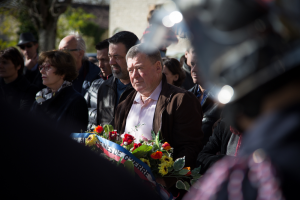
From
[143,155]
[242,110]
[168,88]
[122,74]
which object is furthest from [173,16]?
[122,74]

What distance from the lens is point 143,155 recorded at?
2.27 metres

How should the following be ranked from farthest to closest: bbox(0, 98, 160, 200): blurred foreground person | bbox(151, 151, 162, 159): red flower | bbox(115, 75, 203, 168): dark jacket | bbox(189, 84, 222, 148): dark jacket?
bbox(189, 84, 222, 148): dark jacket
bbox(115, 75, 203, 168): dark jacket
bbox(151, 151, 162, 159): red flower
bbox(0, 98, 160, 200): blurred foreground person

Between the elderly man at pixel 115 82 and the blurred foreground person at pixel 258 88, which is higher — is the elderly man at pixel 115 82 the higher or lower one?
the lower one

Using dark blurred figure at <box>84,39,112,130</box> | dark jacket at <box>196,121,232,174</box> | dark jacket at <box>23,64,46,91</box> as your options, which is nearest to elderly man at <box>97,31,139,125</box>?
dark blurred figure at <box>84,39,112,130</box>

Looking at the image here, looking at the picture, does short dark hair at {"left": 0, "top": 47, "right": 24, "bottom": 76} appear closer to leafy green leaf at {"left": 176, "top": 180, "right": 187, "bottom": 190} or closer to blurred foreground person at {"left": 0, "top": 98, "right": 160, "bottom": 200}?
leafy green leaf at {"left": 176, "top": 180, "right": 187, "bottom": 190}

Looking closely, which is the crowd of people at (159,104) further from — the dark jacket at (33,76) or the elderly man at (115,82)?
the dark jacket at (33,76)

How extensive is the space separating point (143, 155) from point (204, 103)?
1.57 meters

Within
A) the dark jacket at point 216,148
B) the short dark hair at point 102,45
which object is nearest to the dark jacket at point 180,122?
the dark jacket at point 216,148

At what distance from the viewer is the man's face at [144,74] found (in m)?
3.11

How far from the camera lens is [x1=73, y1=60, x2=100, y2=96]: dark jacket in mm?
4833

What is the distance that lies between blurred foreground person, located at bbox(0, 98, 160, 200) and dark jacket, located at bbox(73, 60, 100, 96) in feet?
13.5

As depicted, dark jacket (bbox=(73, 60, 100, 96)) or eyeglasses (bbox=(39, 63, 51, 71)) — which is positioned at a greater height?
eyeglasses (bbox=(39, 63, 51, 71))

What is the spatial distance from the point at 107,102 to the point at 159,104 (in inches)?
44.0

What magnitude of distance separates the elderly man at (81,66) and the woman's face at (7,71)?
2.90 ft
